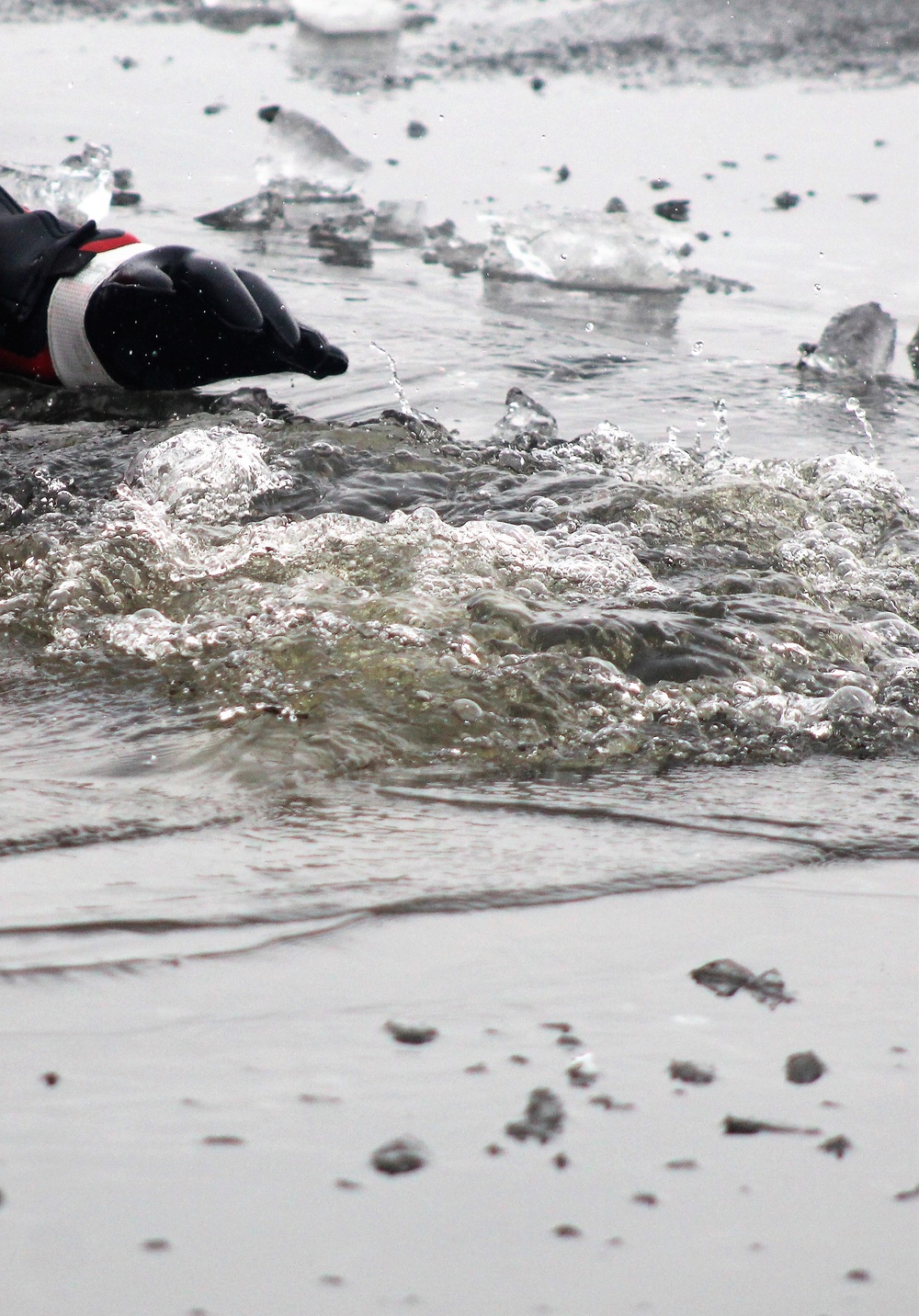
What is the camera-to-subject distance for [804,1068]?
100 cm

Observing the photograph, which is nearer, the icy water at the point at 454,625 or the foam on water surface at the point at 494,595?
the icy water at the point at 454,625

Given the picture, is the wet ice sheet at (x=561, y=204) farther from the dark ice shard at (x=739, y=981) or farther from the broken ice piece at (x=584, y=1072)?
the broken ice piece at (x=584, y=1072)

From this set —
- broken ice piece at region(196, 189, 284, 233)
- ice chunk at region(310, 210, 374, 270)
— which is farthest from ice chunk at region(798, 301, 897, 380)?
broken ice piece at region(196, 189, 284, 233)

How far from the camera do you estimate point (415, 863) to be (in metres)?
1.28

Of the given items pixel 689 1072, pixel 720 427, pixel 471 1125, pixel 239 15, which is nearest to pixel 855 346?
pixel 720 427

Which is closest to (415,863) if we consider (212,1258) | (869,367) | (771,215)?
(212,1258)

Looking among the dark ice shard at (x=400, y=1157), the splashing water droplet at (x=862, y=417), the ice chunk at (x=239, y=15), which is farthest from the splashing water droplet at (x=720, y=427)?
the ice chunk at (x=239, y=15)

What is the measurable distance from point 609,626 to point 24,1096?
103cm

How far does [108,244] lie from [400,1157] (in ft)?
7.27

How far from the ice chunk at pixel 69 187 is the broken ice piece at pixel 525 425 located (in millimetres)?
2307

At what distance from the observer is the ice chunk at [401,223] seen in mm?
4465

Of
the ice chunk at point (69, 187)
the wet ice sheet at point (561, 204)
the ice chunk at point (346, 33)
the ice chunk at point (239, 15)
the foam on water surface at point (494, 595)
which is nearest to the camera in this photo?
the foam on water surface at point (494, 595)

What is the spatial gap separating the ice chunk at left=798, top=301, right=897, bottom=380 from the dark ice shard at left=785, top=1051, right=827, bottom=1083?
8.29 feet

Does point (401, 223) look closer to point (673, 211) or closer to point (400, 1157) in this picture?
point (673, 211)
